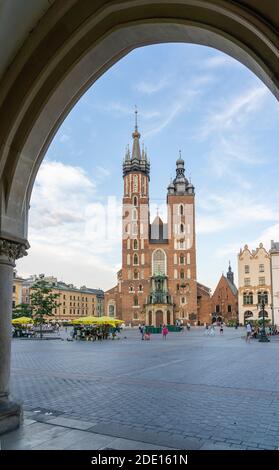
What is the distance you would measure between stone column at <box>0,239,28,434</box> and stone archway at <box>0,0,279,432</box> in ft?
0.05

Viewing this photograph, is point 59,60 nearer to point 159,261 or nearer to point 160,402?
point 160,402

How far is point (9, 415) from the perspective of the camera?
6195 millimetres

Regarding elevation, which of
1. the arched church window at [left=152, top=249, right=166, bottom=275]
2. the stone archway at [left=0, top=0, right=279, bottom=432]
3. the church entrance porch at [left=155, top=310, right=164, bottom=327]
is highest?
the arched church window at [left=152, top=249, right=166, bottom=275]

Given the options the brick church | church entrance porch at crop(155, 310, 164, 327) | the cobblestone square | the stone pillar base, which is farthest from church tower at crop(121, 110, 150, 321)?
the stone pillar base

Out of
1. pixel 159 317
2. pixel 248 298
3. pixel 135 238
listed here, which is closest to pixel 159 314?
pixel 159 317

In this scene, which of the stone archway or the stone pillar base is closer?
the stone archway

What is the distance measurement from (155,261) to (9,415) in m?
88.3

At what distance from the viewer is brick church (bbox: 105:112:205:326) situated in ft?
291

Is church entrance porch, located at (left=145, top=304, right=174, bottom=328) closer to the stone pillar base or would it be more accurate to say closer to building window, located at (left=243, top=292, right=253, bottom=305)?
building window, located at (left=243, top=292, right=253, bottom=305)

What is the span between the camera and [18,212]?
22.4 ft

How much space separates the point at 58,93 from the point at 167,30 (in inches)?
73.4

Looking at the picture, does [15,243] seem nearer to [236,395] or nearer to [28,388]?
[28,388]

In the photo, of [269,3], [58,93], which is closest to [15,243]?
[58,93]

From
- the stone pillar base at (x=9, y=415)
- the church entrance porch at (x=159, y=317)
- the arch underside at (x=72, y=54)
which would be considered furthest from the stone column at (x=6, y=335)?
the church entrance porch at (x=159, y=317)
